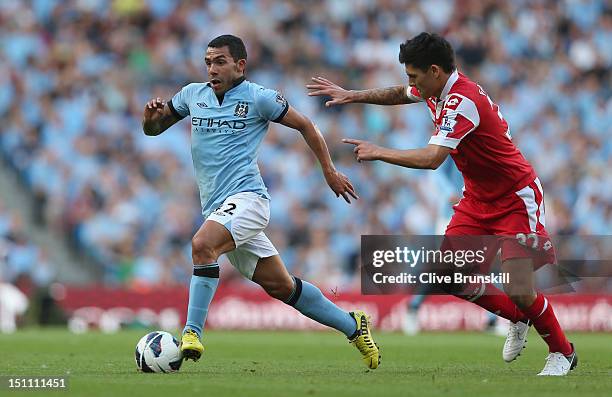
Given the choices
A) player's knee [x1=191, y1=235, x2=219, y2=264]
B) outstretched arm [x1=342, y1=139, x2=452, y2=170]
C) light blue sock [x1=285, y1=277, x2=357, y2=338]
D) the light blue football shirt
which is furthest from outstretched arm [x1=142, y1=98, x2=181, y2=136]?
outstretched arm [x1=342, y1=139, x2=452, y2=170]

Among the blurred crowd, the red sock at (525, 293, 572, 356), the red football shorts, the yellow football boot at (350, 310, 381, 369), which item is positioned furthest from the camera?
the blurred crowd

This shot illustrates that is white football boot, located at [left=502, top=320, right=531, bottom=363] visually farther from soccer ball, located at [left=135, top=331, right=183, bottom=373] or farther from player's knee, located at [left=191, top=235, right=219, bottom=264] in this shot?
soccer ball, located at [left=135, top=331, right=183, bottom=373]

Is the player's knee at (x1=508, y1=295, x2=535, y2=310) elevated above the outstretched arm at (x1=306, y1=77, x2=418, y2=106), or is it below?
below

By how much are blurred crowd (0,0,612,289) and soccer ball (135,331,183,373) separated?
1099cm

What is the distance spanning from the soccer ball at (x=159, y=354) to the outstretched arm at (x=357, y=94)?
2294mm

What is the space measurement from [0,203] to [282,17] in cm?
713

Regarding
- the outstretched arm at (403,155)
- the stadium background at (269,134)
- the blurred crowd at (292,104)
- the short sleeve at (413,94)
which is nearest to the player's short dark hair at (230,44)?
the short sleeve at (413,94)

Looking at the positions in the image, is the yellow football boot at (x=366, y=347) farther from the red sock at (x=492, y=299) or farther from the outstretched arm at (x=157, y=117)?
the outstretched arm at (x=157, y=117)

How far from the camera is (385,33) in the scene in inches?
974

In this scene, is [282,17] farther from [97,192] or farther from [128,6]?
[97,192]

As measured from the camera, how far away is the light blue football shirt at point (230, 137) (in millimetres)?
9680

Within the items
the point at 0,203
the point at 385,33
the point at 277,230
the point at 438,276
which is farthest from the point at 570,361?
the point at 385,33

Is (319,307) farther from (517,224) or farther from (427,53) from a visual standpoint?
(427,53)

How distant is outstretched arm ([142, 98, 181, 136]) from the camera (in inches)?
392
